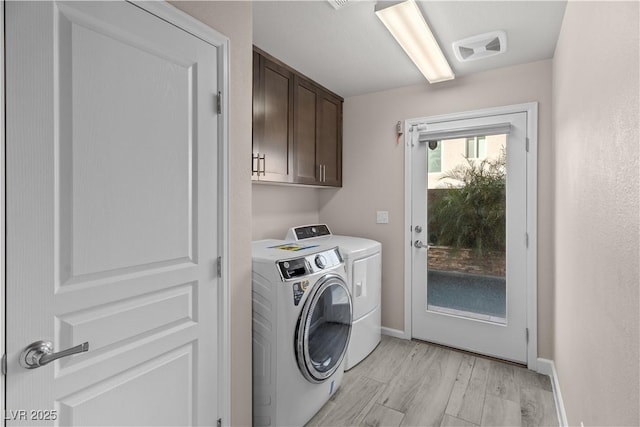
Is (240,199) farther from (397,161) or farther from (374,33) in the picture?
(397,161)

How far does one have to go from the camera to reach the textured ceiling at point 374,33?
1788 mm

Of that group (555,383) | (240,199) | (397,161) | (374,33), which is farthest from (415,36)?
(555,383)

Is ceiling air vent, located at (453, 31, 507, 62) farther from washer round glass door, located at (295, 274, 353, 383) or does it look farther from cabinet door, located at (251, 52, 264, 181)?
washer round glass door, located at (295, 274, 353, 383)

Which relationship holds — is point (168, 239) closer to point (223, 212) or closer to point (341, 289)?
point (223, 212)

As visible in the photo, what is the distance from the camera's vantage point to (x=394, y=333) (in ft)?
10.0

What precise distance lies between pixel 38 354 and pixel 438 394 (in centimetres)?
219

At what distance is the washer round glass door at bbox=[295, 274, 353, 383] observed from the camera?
1742 mm

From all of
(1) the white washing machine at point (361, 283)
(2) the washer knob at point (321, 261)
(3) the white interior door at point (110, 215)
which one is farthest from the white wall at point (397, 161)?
(3) the white interior door at point (110, 215)

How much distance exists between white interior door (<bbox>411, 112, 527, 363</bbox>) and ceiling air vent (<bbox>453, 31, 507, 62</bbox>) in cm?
52

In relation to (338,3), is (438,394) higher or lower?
lower

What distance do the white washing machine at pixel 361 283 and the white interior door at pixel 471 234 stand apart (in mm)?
412

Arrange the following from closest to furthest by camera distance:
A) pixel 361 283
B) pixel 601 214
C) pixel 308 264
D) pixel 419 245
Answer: pixel 601 214
pixel 308 264
pixel 361 283
pixel 419 245

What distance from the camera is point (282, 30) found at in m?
2.02

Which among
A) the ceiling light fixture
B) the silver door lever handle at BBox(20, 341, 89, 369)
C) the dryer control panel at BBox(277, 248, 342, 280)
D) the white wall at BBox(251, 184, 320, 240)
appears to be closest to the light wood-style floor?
the dryer control panel at BBox(277, 248, 342, 280)
